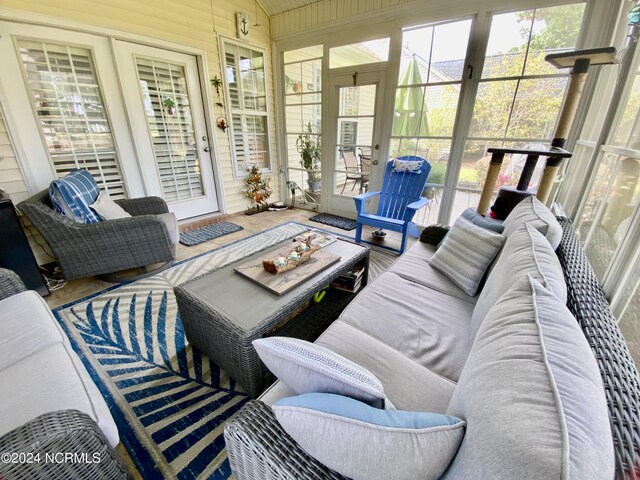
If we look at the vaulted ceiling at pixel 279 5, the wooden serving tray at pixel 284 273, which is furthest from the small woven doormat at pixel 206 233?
the vaulted ceiling at pixel 279 5

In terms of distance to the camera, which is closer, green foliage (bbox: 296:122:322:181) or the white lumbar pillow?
the white lumbar pillow

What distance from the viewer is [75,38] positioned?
2.43m

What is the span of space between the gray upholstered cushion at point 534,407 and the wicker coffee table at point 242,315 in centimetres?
84

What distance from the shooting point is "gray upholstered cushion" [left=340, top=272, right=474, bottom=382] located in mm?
1101

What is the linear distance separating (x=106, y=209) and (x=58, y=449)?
7.01ft

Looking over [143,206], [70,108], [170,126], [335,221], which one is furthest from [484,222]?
[70,108]

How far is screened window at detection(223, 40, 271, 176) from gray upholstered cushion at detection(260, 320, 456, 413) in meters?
3.38

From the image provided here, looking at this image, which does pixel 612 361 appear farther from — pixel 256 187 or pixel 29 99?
pixel 256 187

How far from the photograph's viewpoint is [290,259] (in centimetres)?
166

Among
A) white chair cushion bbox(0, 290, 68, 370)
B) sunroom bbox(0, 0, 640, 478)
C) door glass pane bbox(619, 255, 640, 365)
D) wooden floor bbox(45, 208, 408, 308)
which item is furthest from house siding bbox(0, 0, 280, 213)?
door glass pane bbox(619, 255, 640, 365)

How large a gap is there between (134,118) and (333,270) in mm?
2802

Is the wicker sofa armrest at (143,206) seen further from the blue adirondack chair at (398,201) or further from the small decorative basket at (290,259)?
the blue adirondack chair at (398,201)

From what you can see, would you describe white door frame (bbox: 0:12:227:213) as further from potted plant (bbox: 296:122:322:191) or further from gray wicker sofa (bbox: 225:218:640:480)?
gray wicker sofa (bbox: 225:218:640:480)

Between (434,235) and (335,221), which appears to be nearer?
(434,235)
